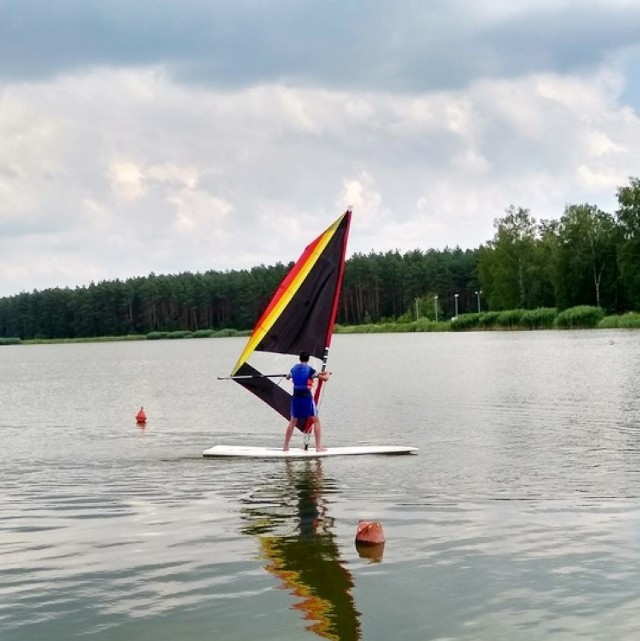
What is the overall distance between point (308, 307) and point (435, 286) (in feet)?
458

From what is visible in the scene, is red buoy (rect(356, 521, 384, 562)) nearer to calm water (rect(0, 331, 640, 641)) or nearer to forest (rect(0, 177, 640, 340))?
calm water (rect(0, 331, 640, 641))

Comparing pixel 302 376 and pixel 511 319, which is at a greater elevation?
pixel 511 319

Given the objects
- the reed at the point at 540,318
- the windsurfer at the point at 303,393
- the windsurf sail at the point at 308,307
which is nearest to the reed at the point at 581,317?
the reed at the point at 540,318

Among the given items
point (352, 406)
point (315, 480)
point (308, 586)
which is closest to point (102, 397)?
point (352, 406)

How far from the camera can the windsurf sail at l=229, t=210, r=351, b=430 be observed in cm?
1881

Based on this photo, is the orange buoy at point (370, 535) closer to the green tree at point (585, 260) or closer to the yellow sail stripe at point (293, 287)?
the yellow sail stripe at point (293, 287)

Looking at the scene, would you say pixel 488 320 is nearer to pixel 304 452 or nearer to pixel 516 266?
pixel 516 266

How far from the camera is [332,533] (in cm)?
1162

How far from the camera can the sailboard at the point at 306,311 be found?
18.8 m

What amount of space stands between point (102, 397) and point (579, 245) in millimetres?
69312

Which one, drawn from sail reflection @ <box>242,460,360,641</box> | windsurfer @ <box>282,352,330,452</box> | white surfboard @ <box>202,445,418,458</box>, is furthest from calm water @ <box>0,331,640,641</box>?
windsurfer @ <box>282,352,330,452</box>

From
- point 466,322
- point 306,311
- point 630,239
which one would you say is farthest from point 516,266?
point 306,311

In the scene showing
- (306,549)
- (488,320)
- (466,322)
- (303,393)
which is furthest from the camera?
(466,322)

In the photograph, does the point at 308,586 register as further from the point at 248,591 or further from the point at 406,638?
the point at 406,638
